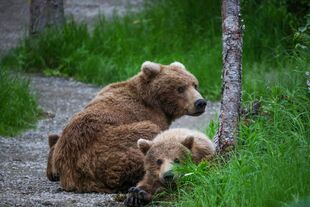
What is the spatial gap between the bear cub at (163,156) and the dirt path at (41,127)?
232mm

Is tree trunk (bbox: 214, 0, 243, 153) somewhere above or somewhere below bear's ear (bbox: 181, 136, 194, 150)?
above

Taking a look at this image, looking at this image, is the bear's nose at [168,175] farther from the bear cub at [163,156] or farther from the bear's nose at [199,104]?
the bear's nose at [199,104]

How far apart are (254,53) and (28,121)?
12.6ft

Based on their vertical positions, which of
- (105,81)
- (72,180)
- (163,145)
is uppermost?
(163,145)

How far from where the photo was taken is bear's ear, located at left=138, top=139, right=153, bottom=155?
6.47 metres

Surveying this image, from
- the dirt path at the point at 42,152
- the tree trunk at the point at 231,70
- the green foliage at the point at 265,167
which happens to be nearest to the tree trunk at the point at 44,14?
the dirt path at the point at 42,152

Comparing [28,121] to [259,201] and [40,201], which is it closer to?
[40,201]

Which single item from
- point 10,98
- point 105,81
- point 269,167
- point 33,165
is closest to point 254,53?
point 105,81

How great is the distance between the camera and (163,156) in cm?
635

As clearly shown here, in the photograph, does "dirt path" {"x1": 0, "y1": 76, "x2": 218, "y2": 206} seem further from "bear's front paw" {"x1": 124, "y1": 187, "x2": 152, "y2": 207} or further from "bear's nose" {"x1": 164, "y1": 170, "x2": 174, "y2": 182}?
"bear's nose" {"x1": 164, "y1": 170, "x2": 174, "y2": 182}

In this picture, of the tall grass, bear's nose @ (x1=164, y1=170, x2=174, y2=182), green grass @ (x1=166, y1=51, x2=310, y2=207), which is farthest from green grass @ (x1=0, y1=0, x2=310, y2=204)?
bear's nose @ (x1=164, y1=170, x2=174, y2=182)

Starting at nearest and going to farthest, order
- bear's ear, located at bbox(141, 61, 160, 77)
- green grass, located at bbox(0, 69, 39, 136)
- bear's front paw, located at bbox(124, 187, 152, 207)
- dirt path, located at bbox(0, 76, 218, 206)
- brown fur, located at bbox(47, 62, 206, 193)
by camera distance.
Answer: bear's front paw, located at bbox(124, 187, 152, 207) < dirt path, located at bbox(0, 76, 218, 206) < brown fur, located at bbox(47, 62, 206, 193) < bear's ear, located at bbox(141, 61, 160, 77) < green grass, located at bbox(0, 69, 39, 136)

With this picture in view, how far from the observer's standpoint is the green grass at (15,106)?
976 centimetres

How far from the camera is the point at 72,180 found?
22.5 feet
